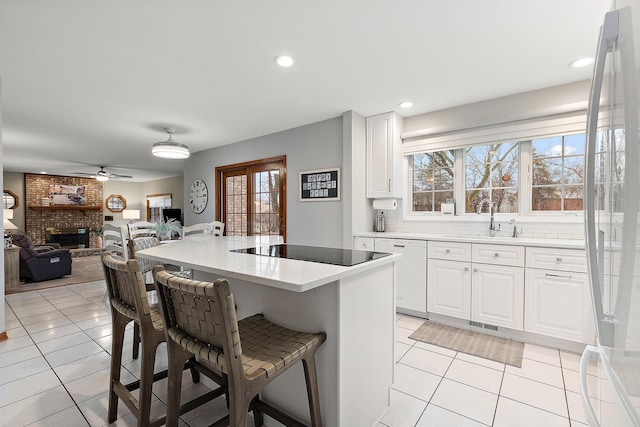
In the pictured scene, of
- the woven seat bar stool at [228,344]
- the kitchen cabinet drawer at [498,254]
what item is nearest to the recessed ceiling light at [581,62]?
the kitchen cabinet drawer at [498,254]

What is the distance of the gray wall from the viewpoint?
382cm

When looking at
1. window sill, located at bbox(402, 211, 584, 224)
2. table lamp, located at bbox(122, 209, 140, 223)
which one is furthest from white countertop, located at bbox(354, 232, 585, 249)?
table lamp, located at bbox(122, 209, 140, 223)

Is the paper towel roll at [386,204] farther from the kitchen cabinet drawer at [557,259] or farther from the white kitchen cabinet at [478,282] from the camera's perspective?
the kitchen cabinet drawer at [557,259]

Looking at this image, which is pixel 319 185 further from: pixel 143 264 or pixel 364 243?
pixel 143 264

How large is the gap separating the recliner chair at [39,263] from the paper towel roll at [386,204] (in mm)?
5664

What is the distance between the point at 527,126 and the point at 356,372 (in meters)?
2.97

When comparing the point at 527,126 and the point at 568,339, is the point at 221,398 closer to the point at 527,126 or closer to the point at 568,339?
the point at 568,339

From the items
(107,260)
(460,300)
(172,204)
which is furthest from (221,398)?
(172,204)

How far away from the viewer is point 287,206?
4.37 meters

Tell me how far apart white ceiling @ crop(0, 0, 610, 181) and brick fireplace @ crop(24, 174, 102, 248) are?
630 centimetres

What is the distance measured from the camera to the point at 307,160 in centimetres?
410

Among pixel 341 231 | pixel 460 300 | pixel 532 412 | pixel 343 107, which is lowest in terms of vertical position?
pixel 532 412

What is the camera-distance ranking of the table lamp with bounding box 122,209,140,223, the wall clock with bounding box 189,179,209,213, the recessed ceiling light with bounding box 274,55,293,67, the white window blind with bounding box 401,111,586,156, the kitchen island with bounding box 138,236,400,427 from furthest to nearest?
the table lamp with bounding box 122,209,140,223, the wall clock with bounding box 189,179,209,213, the white window blind with bounding box 401,111,586,156, the recessed ceiling light with bounding box 274,55,293,67, the kitchen island with bounding box 138,236,400,427

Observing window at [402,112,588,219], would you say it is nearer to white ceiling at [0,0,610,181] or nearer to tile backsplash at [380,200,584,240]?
tile backsplash at [380,200,584,240]
